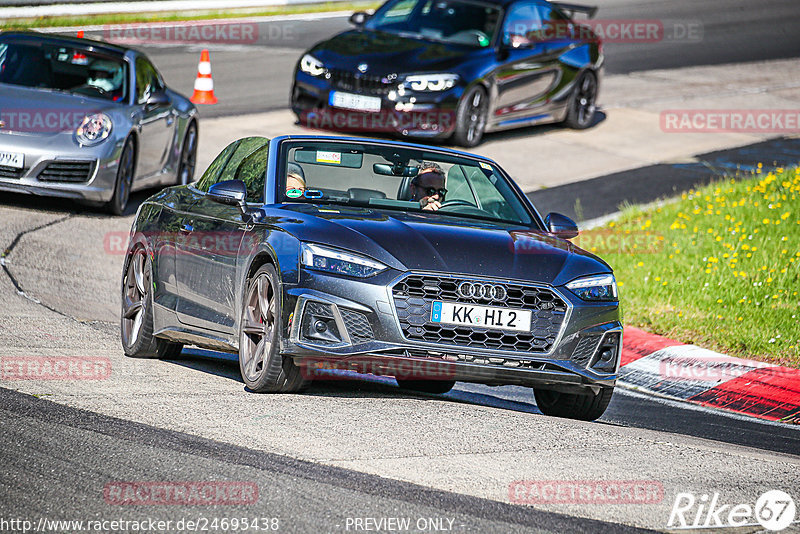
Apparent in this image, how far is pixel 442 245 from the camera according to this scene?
7133 millimetres

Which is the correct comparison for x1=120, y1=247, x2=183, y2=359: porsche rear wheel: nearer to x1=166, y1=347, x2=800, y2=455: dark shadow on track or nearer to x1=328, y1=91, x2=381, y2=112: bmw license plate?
x1=166, y1=347, x2=800, y2=455: dark shadow on track

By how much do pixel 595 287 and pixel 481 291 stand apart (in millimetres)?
729

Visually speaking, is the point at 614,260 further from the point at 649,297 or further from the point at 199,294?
the point at 199,294

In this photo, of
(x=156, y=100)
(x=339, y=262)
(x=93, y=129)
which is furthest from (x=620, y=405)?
(x=156, y=100)

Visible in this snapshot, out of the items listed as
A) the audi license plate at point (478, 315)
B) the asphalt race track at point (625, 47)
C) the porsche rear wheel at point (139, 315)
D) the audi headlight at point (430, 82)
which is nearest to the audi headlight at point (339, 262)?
the audi license plate at point (478, 315)

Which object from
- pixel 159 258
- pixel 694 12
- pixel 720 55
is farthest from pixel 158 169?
pixel 694 12

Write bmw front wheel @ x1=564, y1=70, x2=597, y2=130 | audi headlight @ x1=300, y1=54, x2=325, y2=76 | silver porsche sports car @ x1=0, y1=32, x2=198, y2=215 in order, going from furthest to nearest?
bmw front wheel @ x1=564, y1=70, x2=597, y2=130 → audi headlight @ x1=300, y1=54, x2=325, y2=76 → silver porsche sports car @ x1=0, y1=32, x2=198, y2=215

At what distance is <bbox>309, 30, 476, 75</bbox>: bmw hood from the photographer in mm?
16953

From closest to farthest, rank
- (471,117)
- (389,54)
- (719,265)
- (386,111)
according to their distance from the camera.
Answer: (719,265) → (386,111) → (389,54) → (471,117)

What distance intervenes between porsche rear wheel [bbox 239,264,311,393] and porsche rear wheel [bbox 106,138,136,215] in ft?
20.5

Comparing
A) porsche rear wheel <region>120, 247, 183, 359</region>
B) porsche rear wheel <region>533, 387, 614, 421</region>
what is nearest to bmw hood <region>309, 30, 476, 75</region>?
porsche rear wheel <region>120, 247, 183, 359</region>

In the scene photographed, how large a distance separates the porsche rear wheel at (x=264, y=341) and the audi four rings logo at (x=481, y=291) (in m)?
0.93

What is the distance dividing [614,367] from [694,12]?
27663 mm

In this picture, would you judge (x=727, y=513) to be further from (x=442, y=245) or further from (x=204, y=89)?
(x=204, y=89)
